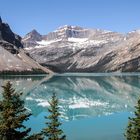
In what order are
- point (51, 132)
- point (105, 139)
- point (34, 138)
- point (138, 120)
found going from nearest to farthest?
1. point (34, 138)
2. point (51, 132)
3. point (138, 120)
4. point (105, 139)

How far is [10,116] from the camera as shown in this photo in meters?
20.1

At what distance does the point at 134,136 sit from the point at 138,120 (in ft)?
4.61

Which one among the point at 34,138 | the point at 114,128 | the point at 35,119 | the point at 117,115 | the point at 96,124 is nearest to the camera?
the point at 34,138

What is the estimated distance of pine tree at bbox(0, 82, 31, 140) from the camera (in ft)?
66.0

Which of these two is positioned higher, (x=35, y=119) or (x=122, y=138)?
(x=35, y=119)

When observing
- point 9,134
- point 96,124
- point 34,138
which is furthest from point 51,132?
point 96,124

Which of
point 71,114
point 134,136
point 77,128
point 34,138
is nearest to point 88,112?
point 71,114

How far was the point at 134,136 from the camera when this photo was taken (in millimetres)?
28250

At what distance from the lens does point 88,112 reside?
89.8 m

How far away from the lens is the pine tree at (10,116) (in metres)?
20.1

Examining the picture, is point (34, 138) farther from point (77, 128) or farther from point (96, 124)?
point (96, 124)

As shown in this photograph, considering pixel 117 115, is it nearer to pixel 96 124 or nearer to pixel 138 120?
pixel 96 124

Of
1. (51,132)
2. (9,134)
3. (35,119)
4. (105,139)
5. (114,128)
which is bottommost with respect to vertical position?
(9,134)

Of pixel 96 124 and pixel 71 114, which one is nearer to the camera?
pixel 96 124
